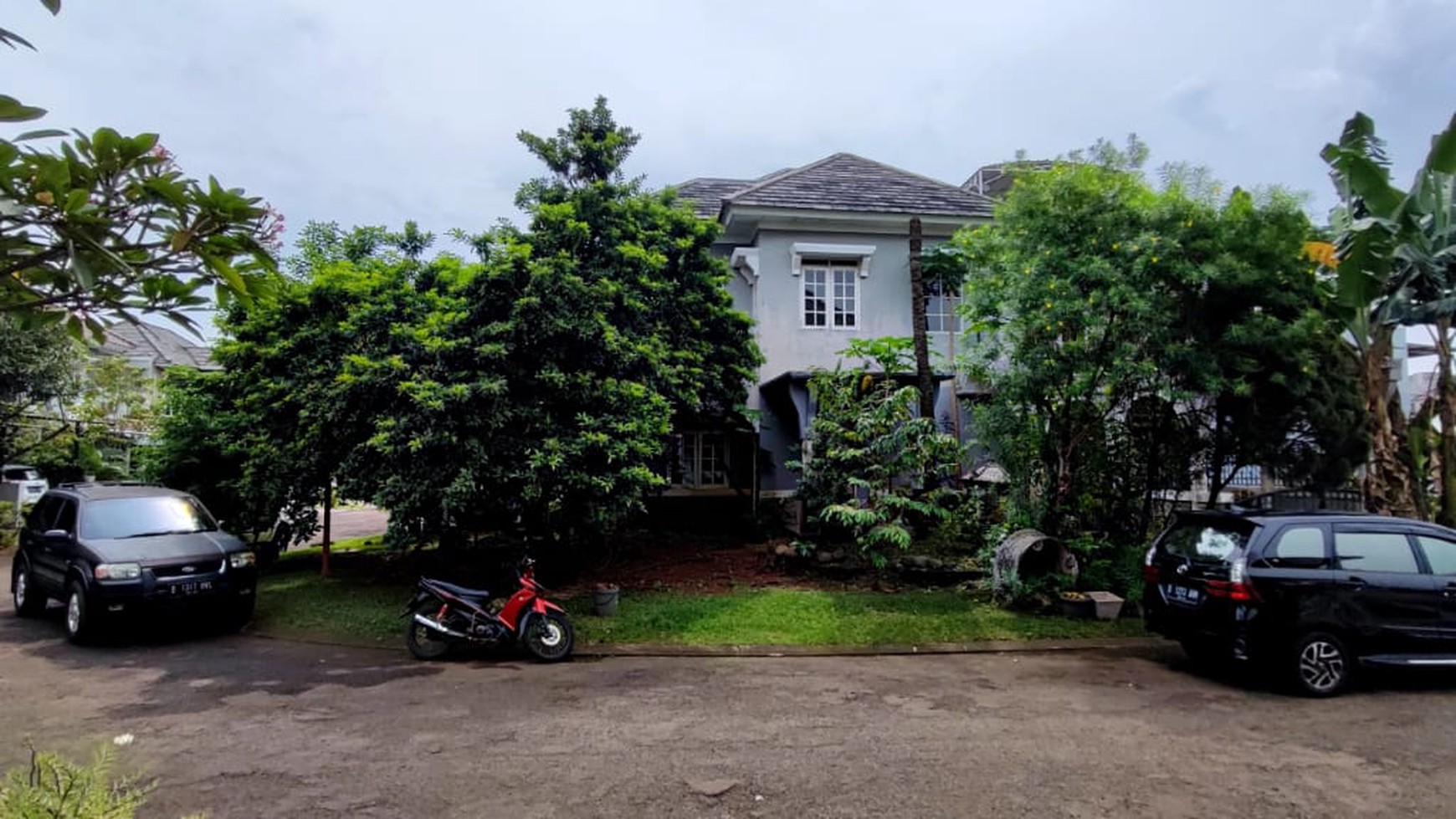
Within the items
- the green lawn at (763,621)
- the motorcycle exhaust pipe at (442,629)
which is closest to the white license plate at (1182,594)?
the green lawn at (763,621)

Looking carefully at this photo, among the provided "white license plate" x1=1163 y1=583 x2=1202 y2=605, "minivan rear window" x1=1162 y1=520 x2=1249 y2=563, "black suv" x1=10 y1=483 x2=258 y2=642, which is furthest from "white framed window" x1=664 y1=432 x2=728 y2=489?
"white license plate" x1=1163 y1=583 x2=1202 y2=605

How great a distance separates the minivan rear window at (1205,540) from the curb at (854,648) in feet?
5.18

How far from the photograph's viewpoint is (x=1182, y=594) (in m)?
7.63

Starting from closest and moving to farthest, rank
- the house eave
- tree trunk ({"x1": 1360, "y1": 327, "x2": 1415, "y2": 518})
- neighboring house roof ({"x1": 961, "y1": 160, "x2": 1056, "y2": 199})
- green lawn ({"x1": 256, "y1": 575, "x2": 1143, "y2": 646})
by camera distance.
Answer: green lawn ({"x1": 256, "y1": 575, "x2": 1143, "y2": 646}) < tree trunk ({"x1": 1360, "y1": 327, "x2": 1415, "y2": 518}) < the house eave < neighboring house roof ({"x1": 961, "y1": 160, "x2": 1056, "y2": 199})

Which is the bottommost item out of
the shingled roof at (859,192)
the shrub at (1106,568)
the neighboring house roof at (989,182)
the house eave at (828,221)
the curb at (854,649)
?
the curb at (854,649)

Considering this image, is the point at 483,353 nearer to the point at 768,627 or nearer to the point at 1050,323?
the point at 768,627

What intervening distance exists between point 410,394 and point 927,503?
702 cm

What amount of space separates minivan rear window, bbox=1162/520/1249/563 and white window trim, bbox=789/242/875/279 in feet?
30.1

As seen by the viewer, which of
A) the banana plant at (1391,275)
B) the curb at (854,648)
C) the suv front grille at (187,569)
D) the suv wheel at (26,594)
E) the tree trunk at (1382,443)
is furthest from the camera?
the suv wheel at (26,594)

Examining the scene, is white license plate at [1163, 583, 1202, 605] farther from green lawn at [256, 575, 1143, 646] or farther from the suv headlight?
the suv headlight

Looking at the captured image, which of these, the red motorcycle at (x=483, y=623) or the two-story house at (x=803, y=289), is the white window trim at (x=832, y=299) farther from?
the red motorcycle at (x=483, y=623)

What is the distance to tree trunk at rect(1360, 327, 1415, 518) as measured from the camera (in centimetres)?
1030

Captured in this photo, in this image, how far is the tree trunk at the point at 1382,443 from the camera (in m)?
10.3

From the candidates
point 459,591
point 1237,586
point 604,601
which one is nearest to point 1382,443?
point 1237,586
